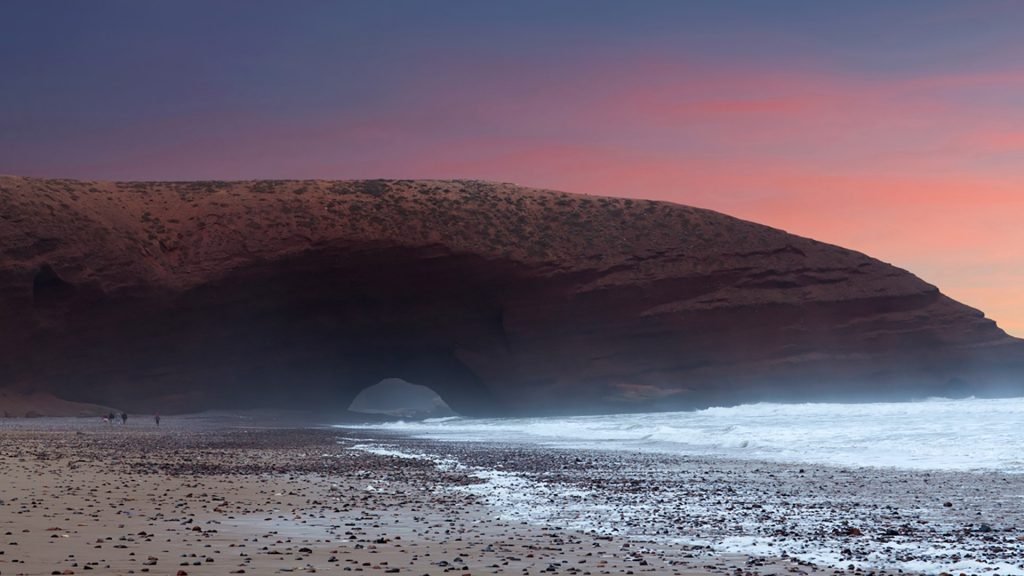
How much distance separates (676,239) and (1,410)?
156ft

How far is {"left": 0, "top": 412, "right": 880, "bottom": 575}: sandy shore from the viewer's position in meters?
8.93

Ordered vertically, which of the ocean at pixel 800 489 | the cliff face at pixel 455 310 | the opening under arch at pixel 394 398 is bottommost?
the ocean at pixel 800 489

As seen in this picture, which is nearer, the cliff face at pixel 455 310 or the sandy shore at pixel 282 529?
the sandy shore at pixel 282 529

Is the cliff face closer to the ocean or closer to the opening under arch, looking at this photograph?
the ocean

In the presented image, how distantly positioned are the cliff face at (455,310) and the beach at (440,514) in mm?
48225

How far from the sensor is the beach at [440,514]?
917 centimetres

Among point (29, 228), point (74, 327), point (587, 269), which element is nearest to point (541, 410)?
point (587, 269)

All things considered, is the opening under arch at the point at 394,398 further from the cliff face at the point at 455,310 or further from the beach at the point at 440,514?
the beach at the point at 440,514

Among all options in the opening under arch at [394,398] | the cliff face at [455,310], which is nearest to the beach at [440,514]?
the cliff face at [455,310]

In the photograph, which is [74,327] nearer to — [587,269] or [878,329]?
[587,269]

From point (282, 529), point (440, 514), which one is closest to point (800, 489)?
point (440, 514)

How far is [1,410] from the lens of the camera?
63.4 meters

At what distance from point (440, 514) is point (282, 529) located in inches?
97.0

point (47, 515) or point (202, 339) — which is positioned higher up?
point (202, 339)
